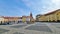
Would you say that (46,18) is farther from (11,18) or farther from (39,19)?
(11,18)

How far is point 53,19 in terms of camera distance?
108 meters

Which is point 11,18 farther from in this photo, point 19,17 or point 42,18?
point 42,18

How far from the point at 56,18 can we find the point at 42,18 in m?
16.8

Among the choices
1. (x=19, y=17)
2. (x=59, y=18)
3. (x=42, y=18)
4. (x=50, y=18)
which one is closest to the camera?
(x=59, y=18)

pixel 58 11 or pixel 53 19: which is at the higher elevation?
pixel 58 11

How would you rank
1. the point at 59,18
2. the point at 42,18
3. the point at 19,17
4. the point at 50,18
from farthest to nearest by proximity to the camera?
the point at 19,17, the point at 42,18, the point at 50,18, the point at 59,18

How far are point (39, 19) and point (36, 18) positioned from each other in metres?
8.94

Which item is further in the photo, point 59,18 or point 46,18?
point 46,18

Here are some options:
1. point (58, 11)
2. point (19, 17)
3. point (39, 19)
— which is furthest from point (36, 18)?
point (58, 11)

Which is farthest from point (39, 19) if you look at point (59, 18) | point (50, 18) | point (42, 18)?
point (59, 18)

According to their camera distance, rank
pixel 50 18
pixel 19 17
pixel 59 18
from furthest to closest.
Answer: pixel 19 17, pixel 50 18, pixel 59 18

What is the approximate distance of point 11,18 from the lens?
129 m

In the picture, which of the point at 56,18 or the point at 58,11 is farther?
the point at 58,11

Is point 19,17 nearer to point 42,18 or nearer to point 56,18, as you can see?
point 42,18
